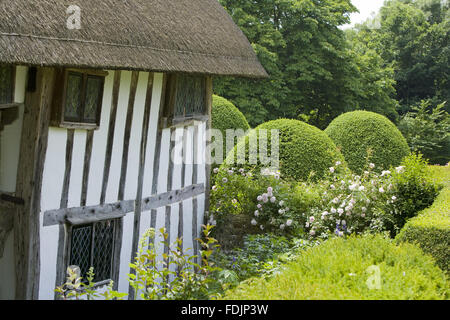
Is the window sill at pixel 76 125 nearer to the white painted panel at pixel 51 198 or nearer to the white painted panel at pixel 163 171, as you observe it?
the white painted panel at pixel 51 198

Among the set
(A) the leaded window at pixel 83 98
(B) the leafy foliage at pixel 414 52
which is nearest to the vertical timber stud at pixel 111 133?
(A) the leaded window at pixel 83 98

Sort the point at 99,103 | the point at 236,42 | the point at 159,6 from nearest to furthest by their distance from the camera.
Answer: the point at 99,103 < the point at 159,6 < the point at 236,42

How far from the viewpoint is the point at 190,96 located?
969 cm

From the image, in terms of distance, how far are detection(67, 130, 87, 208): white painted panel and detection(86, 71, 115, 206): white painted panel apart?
183mm

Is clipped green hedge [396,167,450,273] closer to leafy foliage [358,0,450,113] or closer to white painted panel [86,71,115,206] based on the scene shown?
white painted panel [86,71,115,206]

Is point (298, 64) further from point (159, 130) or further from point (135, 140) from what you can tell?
point (135, 140)

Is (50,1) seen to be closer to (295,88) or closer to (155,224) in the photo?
(155,224)

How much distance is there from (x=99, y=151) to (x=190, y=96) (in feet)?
8.57

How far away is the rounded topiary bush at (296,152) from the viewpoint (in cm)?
1217

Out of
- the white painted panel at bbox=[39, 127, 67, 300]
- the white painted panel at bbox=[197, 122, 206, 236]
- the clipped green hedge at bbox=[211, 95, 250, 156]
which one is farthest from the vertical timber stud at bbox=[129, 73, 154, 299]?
the clipped green hedge at bbox=[211, 95, 250, 156]

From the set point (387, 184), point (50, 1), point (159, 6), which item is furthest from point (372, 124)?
point (50, 1)

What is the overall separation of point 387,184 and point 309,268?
179 inches

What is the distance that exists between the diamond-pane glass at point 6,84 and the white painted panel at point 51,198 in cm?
62

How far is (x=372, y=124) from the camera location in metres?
15.2
